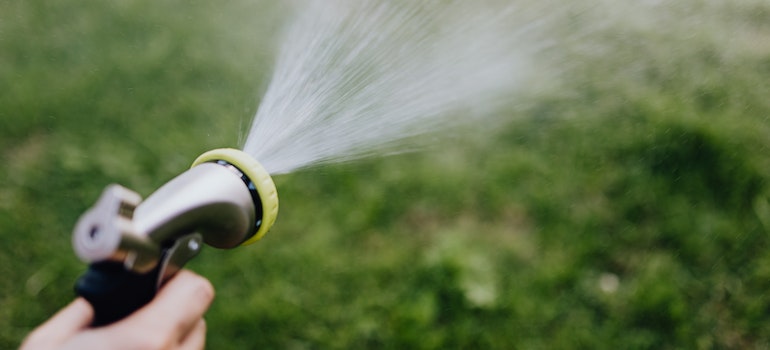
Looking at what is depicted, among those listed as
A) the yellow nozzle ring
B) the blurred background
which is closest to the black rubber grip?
the yellow nozzle ring

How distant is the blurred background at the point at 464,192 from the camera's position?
2355 mm

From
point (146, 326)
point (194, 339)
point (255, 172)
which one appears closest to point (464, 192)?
point (255, 172)

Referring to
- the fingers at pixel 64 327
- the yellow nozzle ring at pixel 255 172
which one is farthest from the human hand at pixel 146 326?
the yellow nozzle ring at pixel 255 172

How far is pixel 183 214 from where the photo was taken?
1.26 meters

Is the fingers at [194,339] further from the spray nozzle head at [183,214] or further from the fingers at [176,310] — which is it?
the spray nozzle head at [183,214]

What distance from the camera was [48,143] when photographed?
2883 millimetres

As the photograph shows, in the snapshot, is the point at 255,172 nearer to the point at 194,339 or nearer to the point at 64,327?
the point at 194,339

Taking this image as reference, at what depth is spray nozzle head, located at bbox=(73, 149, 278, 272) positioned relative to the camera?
3.51ft

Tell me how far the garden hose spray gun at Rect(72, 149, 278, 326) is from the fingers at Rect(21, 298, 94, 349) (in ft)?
0.17

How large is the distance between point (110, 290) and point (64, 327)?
16cm

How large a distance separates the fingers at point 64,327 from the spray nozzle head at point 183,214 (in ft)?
0.51

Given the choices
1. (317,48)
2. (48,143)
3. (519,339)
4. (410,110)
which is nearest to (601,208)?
(519,339)

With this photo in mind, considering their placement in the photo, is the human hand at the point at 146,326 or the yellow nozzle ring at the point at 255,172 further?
the yellow nozzle ring at the point at 255,172

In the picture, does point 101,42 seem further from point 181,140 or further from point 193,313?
point 193,313
